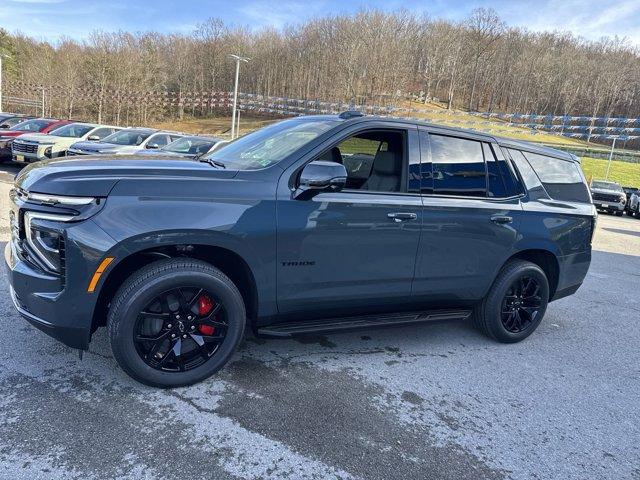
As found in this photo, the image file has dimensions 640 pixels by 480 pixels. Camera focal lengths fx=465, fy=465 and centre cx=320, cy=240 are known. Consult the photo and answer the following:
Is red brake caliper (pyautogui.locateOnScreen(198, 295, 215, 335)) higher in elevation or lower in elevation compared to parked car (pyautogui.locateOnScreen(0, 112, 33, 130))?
lower

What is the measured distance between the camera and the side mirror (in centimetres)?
306

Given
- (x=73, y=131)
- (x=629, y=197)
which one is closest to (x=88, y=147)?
(x=73, y=131)

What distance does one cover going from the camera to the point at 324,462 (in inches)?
97.3

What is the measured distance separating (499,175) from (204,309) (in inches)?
111

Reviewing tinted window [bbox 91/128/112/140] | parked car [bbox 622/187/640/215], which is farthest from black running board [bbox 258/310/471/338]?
parked car [bbox 622/187/640/215]

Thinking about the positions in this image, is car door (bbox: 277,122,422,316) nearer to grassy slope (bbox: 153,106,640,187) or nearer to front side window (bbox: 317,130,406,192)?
front side window (bbox: 317,130,406,192)

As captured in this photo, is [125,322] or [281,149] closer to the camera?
[125,322]

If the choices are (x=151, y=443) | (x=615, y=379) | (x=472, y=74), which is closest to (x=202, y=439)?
(x=151, y=443)

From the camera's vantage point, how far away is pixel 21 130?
16078 millimetres

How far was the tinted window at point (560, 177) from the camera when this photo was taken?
4488 millimetres

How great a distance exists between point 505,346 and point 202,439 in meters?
3.01

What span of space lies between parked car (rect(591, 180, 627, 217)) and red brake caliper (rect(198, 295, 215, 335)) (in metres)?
24.2

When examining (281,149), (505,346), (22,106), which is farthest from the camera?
(22,106)

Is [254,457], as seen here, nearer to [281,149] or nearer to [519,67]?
[281,149]
